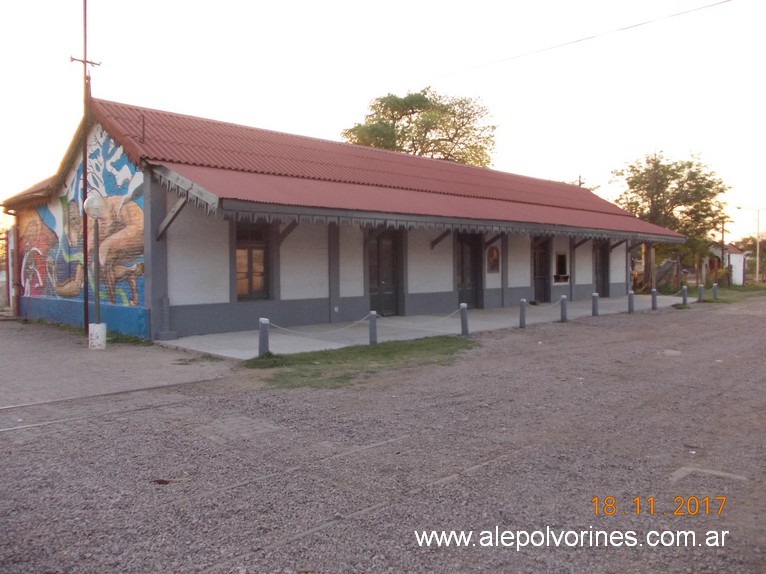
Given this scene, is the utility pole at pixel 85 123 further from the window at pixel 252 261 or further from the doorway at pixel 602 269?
the doorway at pixel 602 269

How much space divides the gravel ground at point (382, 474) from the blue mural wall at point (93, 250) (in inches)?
242

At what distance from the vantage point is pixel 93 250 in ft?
52.5

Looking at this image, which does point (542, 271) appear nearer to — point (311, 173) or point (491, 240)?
point (491, 240)

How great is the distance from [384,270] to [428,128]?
3292 centimetres

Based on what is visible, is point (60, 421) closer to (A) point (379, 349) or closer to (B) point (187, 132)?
(A) point (379, 349)

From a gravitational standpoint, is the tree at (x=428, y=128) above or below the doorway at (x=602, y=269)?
above

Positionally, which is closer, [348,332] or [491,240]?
[348,332]

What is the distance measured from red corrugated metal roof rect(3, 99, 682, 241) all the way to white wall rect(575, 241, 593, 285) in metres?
1.62

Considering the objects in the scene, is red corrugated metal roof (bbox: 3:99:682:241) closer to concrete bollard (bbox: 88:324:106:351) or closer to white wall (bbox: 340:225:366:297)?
white wall (bbox: 340:225:366:297)

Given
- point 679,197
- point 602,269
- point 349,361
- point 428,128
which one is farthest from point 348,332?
point 428,128

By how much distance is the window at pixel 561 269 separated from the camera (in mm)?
26219

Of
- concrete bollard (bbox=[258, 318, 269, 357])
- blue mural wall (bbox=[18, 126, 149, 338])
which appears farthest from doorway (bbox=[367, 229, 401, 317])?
concrete bollard (bbox=[258, 318, 269, 357])

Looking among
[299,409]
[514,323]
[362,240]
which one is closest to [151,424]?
[299,409]
